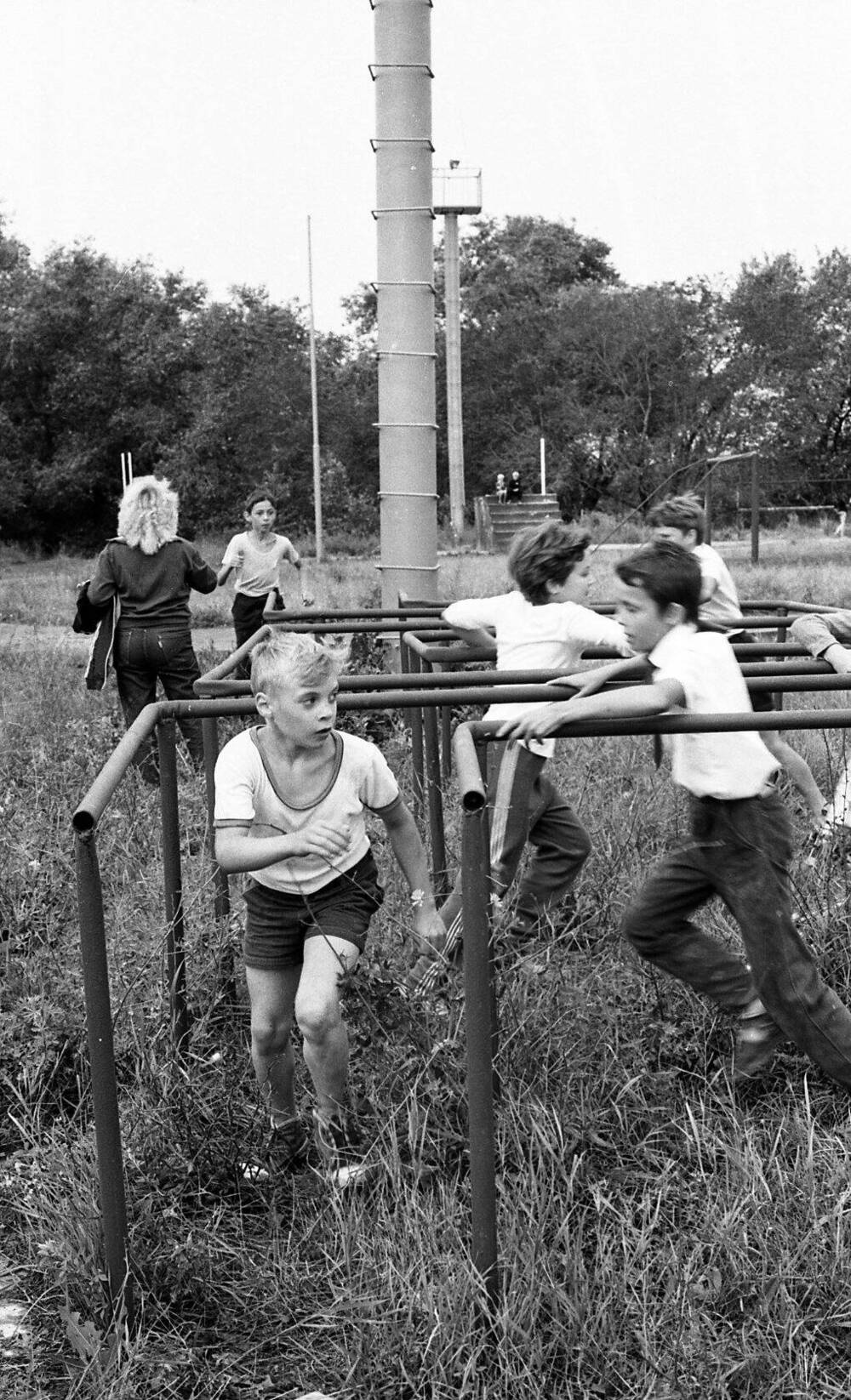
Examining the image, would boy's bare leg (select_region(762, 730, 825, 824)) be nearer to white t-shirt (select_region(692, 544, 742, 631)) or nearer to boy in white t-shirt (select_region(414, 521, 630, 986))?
white t-shirt (select_region(692, 544, 742, 631))

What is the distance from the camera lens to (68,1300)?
2.73 meters

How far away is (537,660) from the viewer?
14.5ft

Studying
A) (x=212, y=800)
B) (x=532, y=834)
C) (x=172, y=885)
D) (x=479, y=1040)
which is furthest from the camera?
Result: (x=532, y=834)

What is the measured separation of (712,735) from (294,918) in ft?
3.02

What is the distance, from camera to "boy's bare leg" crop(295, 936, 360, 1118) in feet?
10.1

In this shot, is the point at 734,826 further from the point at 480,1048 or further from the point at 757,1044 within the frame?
the point at 480,1048

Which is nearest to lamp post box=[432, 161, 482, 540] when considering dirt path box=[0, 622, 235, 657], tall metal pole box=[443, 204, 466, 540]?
tall metal pole box=[443, 204, 466, 540]

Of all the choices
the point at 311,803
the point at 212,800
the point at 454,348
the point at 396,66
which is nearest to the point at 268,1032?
the point at 311,803

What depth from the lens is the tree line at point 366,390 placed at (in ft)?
115

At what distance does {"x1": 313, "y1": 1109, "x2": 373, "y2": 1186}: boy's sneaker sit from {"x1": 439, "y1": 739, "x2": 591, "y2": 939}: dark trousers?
110 cm

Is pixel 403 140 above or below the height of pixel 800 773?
above

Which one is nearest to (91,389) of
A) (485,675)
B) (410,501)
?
(410,501)

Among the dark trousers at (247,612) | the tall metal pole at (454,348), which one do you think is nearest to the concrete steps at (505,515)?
the tall metal pole at (454,348)

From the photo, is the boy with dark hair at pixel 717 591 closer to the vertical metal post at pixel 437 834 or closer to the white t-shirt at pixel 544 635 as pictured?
the white t-shirt at pixel 544 635
